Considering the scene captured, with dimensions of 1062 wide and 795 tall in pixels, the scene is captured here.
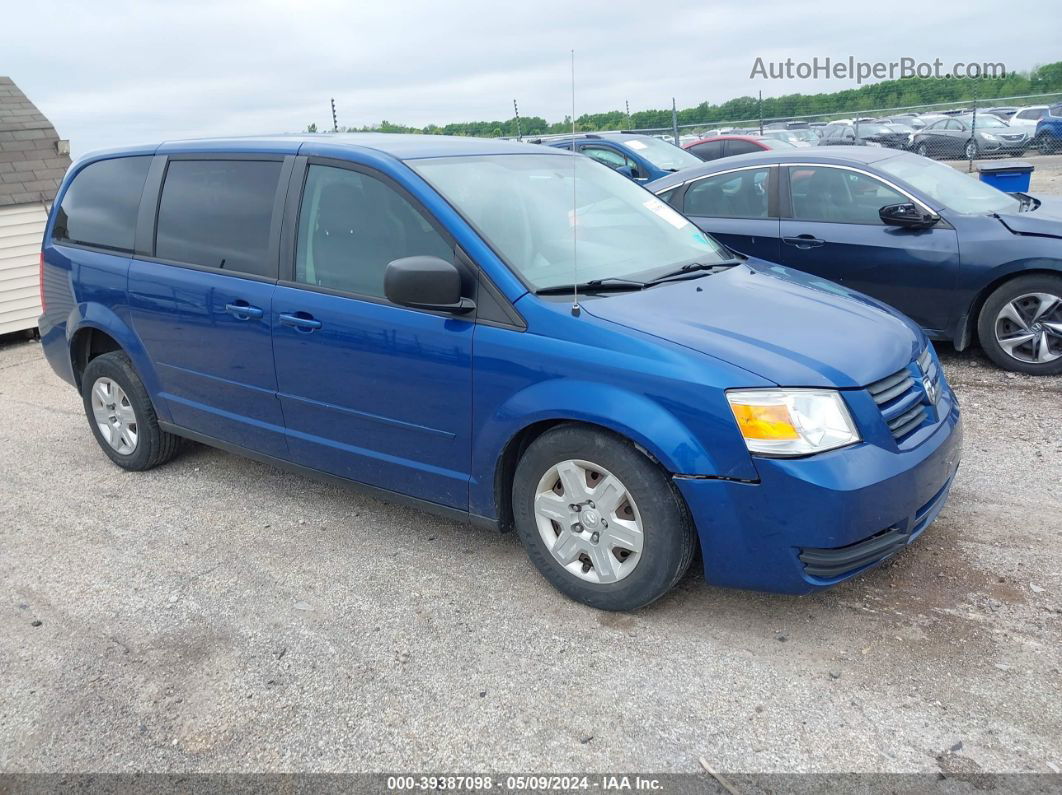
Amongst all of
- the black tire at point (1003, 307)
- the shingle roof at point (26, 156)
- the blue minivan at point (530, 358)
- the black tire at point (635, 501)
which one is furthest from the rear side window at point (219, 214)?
the shingle roof at point (26, 156)

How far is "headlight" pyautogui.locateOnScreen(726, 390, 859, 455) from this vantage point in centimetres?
292

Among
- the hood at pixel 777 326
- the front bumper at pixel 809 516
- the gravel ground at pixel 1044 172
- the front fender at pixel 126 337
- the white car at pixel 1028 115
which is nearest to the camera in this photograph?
the front bumper at pixel 809 516

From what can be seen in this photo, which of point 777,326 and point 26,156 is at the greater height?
point 26,156

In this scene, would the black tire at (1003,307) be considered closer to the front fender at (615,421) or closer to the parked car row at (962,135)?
the front fender at (615,421)

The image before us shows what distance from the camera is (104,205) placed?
16.5ft

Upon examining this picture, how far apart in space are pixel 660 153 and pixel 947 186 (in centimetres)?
655

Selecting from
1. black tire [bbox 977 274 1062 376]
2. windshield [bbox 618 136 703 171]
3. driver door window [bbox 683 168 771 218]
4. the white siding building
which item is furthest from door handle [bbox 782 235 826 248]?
the white siding building

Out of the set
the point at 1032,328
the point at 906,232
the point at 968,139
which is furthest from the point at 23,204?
the point at 968,139

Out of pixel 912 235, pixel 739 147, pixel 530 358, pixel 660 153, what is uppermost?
pixel 739 147

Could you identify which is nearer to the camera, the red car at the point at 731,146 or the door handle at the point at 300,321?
the door handle at the point at 300,321

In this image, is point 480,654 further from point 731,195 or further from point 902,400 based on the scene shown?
point 731,195

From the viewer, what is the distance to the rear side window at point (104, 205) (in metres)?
4.86

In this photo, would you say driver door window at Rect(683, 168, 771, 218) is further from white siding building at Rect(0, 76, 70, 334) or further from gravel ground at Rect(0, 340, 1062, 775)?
white siding building at Rect(0, 76, 70, 334)

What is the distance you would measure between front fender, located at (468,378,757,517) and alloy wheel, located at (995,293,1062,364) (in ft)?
13.1
